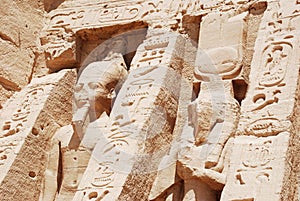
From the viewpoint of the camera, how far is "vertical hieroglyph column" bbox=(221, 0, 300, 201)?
5590 millimetres

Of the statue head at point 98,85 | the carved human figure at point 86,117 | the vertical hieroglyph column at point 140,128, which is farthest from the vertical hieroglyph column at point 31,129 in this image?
the vertical hieroglyph column at point 140,128

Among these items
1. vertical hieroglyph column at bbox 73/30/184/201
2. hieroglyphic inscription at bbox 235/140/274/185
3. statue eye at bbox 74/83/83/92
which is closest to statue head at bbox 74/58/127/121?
statue eye at bbox 74/83/83/92

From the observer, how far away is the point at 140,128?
6254 millimetres

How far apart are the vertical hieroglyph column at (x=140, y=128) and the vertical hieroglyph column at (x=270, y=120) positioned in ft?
2.18

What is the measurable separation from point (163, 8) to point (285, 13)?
47.6 inches

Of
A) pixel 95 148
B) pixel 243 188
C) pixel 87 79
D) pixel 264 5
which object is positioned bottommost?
pixel 243 188

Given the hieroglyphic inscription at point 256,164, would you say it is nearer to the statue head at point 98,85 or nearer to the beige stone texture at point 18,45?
the statue head at point 98,85

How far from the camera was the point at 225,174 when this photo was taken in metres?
5.94

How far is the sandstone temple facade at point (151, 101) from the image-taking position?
5.93m

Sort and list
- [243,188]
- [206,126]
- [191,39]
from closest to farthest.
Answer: [243,188] → [206,126] → [191,39]

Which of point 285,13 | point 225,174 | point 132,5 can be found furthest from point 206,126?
point 132,5

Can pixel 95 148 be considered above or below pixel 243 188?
above

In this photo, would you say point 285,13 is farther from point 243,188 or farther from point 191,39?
point 243,188

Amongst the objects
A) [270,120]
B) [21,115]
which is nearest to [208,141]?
[270,120]
